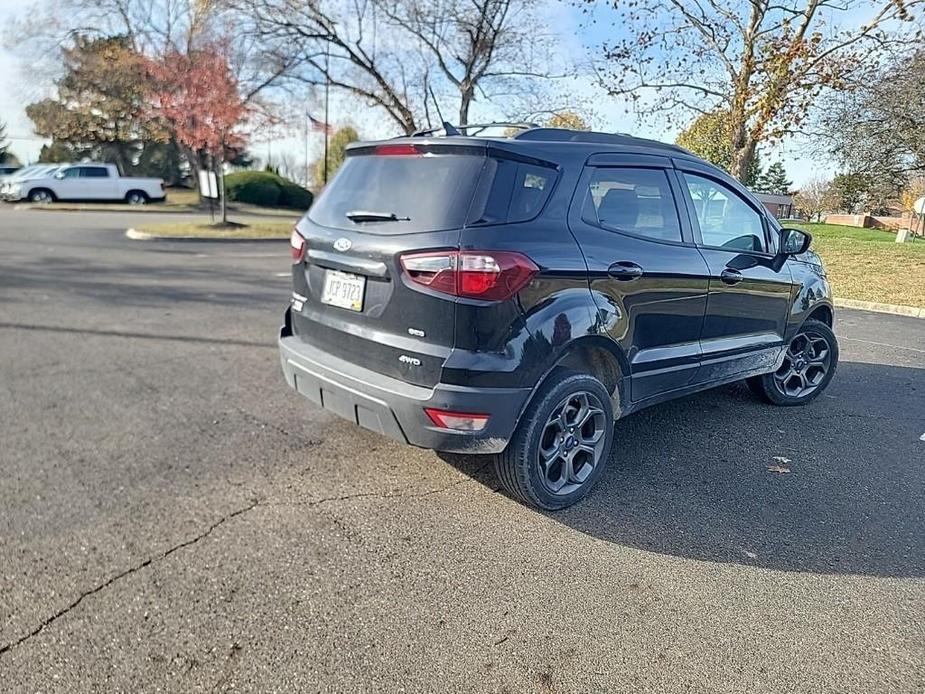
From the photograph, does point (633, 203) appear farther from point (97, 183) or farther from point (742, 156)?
point (97, 183)

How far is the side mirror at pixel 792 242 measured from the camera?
14.7 feet

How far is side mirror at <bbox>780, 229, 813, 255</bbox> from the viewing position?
176 inches

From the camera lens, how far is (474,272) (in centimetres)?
278

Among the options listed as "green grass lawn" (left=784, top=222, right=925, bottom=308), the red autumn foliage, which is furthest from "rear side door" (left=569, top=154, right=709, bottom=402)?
the red autumn foliage

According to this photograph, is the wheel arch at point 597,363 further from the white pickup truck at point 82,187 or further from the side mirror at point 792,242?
the white pickup truck at point 82,187

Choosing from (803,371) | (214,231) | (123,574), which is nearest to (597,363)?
(123,574)

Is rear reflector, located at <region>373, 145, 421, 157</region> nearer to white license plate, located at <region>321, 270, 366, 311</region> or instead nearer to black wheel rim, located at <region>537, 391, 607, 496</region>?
white license plate, located at <region>321, 270, 366, 311</region>

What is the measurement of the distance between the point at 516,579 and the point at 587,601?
303mm

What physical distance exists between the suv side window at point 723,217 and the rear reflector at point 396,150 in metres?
1.74

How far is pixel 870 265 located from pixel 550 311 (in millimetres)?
14070

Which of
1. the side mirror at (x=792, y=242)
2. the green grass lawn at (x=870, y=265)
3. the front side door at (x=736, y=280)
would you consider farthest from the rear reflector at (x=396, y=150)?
the green grass lawn at (x=870, y=265)

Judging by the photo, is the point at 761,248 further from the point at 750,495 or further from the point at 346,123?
the point at 346,123

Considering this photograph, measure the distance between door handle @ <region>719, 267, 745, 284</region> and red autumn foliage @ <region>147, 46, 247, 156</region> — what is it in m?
17.8

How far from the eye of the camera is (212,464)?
359 cm
